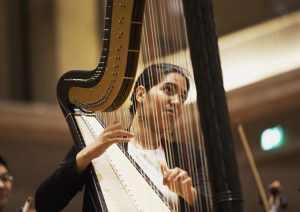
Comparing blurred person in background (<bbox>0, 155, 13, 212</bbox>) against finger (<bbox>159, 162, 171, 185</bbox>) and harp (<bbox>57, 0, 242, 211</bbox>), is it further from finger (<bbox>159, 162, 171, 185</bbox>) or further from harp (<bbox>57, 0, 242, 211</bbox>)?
finger (<bbox>159, 162, 171, 185</bbox>)

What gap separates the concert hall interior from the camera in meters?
8.80

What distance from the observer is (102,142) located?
304 cm

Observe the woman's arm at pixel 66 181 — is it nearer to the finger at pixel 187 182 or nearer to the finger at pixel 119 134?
the finger at pixel 119 134

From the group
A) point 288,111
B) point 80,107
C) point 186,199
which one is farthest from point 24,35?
point 186,199

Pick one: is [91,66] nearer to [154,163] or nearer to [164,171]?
[154,163]

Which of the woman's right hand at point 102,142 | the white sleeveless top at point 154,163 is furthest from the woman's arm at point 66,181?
the white sleeveless top at point 154,163

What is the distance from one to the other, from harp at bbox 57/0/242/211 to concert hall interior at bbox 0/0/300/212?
4777 millimetres

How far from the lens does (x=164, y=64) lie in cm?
300

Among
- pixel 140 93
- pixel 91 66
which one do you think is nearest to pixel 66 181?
pixel 140 93

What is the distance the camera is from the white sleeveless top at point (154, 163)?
2.98m

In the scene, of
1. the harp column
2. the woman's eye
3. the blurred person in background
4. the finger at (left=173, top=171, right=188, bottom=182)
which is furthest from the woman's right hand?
the blurred person in background

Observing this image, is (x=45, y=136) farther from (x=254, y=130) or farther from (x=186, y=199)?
(x=186, y=199)

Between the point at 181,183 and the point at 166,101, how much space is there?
35 centimetres

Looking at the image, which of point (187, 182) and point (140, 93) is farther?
point (140, 93)
